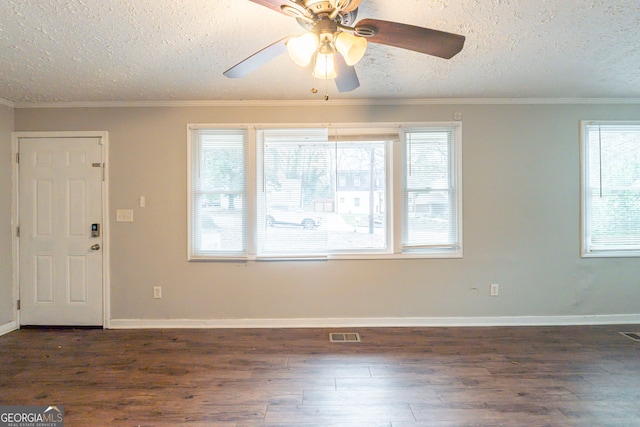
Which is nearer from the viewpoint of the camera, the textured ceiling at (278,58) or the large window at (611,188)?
the textured ceiling at (278,58)

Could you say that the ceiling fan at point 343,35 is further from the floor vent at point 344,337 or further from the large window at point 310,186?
the floor vent at point 344,337

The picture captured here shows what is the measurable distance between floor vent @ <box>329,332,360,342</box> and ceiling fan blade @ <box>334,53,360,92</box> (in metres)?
2.24

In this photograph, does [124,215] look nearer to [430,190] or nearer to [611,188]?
[430,190]

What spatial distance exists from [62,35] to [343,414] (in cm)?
303

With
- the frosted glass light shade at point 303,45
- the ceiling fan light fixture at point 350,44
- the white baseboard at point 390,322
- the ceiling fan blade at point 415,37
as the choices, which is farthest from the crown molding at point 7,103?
the ceiling fan blade at point 415,37

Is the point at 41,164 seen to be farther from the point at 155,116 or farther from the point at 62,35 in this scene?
the point at 62,35

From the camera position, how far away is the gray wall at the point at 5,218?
3.09 m

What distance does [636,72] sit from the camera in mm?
2582

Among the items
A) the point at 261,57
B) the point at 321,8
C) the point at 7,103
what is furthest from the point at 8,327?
the point at 321,8

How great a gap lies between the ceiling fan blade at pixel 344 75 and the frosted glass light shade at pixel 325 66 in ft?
0.15

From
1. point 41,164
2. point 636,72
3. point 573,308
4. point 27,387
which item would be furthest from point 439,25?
point 41,164

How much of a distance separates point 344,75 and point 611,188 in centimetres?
334

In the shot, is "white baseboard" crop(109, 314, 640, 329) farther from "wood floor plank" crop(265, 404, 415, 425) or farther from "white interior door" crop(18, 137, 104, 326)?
"wood floor plank" crop(265, 404, 415, 425)
